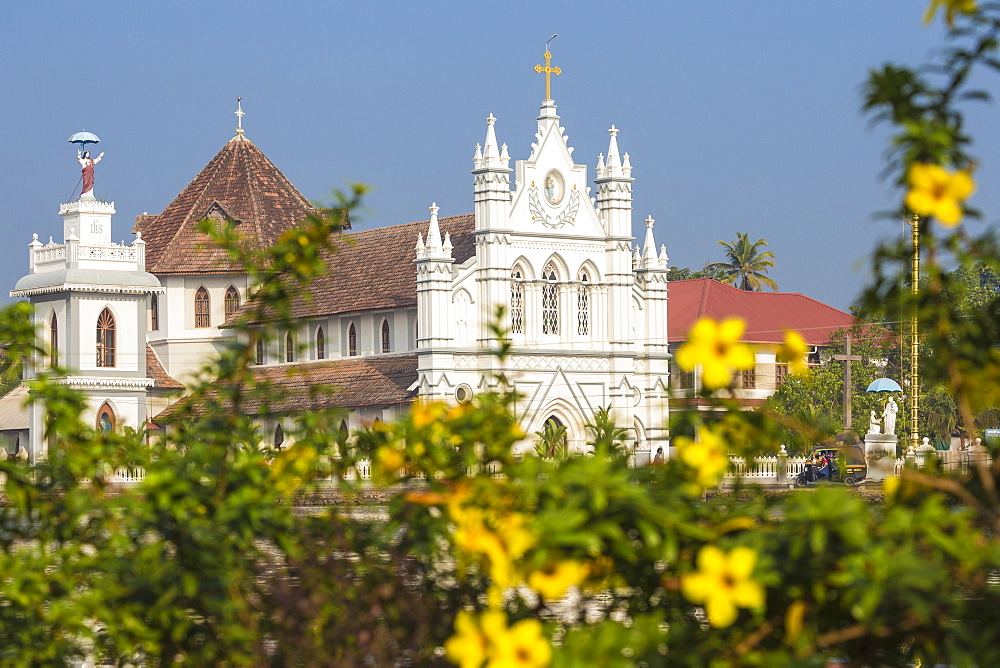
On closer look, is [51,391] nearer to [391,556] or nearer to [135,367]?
[391,556]

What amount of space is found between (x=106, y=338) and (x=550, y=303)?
16733 mm

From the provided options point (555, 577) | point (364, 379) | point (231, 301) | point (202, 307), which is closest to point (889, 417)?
point (364, 379)

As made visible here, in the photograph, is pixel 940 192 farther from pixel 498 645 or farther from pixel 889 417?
pixel 889 417

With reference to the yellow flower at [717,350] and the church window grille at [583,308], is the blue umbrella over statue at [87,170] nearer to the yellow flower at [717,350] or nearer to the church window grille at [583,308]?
the church window grille at [583,308]

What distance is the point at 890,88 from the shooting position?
415 centimetres

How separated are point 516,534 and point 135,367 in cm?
5799

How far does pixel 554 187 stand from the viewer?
60.0 meters

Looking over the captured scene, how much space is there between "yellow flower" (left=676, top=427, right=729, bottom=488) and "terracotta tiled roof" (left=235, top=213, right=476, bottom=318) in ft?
181

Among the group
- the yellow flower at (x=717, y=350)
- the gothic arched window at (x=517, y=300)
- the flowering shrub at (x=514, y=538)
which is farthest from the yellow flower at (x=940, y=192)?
Answer: the gothic arched window at (x=517, y=300)

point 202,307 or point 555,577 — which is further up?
point 202,307

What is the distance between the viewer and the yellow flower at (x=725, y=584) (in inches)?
145

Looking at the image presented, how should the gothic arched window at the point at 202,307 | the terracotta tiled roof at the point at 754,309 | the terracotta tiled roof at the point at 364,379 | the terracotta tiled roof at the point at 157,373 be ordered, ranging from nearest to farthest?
the terracotta tiled roof at the point at 364,379 < the terracotta tiled roof at the point at 157,373 < the gothic arched window at the point at 202,307 < the terracotta tiled roof at the point at 754,309

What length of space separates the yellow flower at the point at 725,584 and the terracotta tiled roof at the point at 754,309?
75.2 metres

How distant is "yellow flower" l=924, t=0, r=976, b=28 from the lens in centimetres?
392
